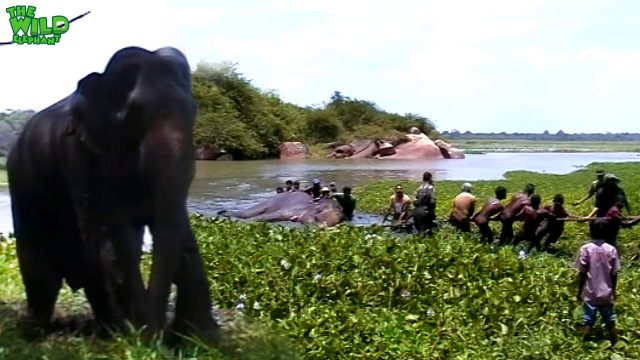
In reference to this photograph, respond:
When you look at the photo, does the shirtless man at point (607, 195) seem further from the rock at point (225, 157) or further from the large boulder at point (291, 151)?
the large boulder at point (291, 151)

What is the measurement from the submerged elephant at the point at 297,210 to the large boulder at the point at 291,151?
92.7ft

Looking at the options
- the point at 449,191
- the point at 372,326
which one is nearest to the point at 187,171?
the point at 372,326

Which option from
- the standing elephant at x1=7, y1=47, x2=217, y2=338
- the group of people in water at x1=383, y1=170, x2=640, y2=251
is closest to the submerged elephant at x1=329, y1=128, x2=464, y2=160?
the group of people in water at x1=383, y1=170, x2=640, y2=251

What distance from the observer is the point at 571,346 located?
21.3 feet

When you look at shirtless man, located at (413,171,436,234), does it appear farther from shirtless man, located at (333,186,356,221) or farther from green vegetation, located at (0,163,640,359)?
shirtless man, located at (333,186,356,221)

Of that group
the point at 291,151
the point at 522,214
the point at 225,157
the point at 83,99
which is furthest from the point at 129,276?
the point at 291,151

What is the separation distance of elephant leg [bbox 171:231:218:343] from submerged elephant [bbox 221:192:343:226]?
10.3 meters

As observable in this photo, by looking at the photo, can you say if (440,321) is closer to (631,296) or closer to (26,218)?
(631,296)

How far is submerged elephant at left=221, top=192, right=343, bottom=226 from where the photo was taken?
15.8 meters

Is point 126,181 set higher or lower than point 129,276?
higher

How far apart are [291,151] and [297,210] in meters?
30.1

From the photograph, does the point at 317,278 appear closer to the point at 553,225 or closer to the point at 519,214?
the point at 519,214

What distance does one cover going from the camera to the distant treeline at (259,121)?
1649 inches

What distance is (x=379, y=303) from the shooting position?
7.50 meters
